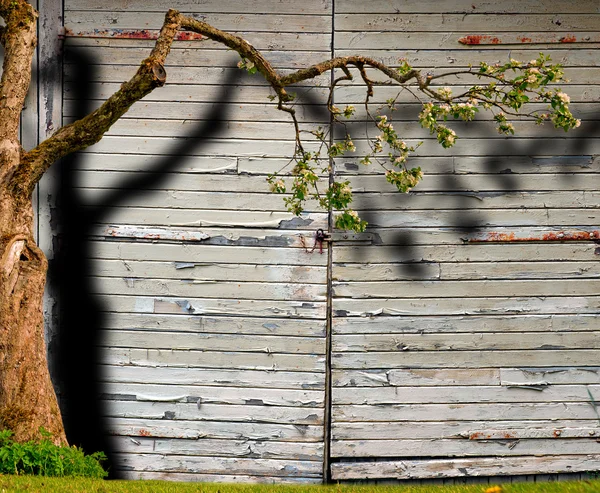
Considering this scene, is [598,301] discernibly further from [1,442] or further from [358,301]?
[1,442]

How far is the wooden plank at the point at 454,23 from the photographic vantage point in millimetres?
5473

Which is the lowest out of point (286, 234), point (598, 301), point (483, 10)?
point (598, 301)

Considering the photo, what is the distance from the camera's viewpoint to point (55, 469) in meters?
4.44

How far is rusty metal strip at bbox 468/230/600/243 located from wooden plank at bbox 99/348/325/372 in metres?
1.56

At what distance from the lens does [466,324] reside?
550cm

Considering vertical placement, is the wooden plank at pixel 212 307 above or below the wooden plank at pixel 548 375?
above

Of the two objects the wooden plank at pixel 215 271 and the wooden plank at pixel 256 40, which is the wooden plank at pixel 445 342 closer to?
the wooden plank at pixel 215 271

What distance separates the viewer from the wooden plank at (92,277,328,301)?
18.0 feet

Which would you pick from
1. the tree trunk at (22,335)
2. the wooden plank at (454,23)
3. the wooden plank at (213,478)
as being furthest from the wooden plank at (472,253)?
the tree trunk at (22,335)

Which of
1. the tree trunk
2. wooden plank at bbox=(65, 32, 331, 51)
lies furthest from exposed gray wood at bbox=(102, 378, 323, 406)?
wooden plank at bbox=(65, 32, 331, 51)

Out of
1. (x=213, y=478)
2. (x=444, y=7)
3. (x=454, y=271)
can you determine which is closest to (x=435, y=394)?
(x=454, y=271)

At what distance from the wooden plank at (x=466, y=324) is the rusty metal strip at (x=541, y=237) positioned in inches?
22.5

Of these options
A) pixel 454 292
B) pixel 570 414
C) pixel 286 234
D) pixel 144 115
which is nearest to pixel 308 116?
pixel 286 234

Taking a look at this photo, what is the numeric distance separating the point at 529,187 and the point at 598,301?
3.33ft
